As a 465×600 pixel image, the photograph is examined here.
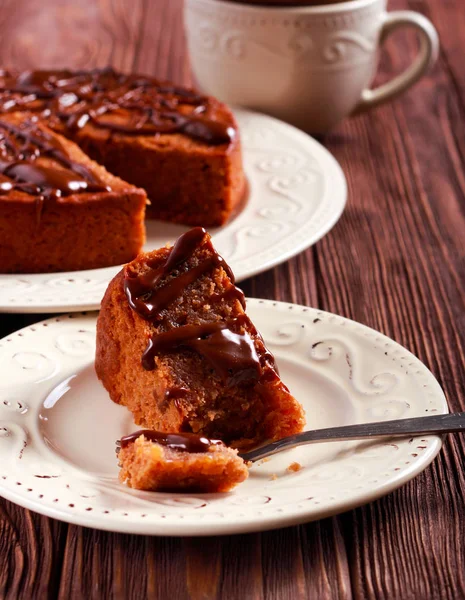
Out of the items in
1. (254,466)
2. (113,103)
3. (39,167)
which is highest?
(254,466)

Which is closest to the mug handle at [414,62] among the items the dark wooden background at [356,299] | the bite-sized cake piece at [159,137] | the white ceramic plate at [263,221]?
the dark wooden background at [356,299]

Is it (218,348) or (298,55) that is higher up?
(218,348)

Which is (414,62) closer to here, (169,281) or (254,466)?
(169,281)

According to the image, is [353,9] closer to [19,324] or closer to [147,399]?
[19,324]

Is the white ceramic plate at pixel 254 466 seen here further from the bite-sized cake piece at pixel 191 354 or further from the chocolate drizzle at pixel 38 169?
the chocolate drizzle at pixel 38 169

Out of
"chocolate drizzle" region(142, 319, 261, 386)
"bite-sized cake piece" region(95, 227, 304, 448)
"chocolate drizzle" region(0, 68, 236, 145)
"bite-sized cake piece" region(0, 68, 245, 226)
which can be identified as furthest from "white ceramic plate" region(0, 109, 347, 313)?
"chocolate drizzle" region(142, 319, 261, 386)

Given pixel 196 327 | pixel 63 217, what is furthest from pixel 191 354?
pixel 63 217
